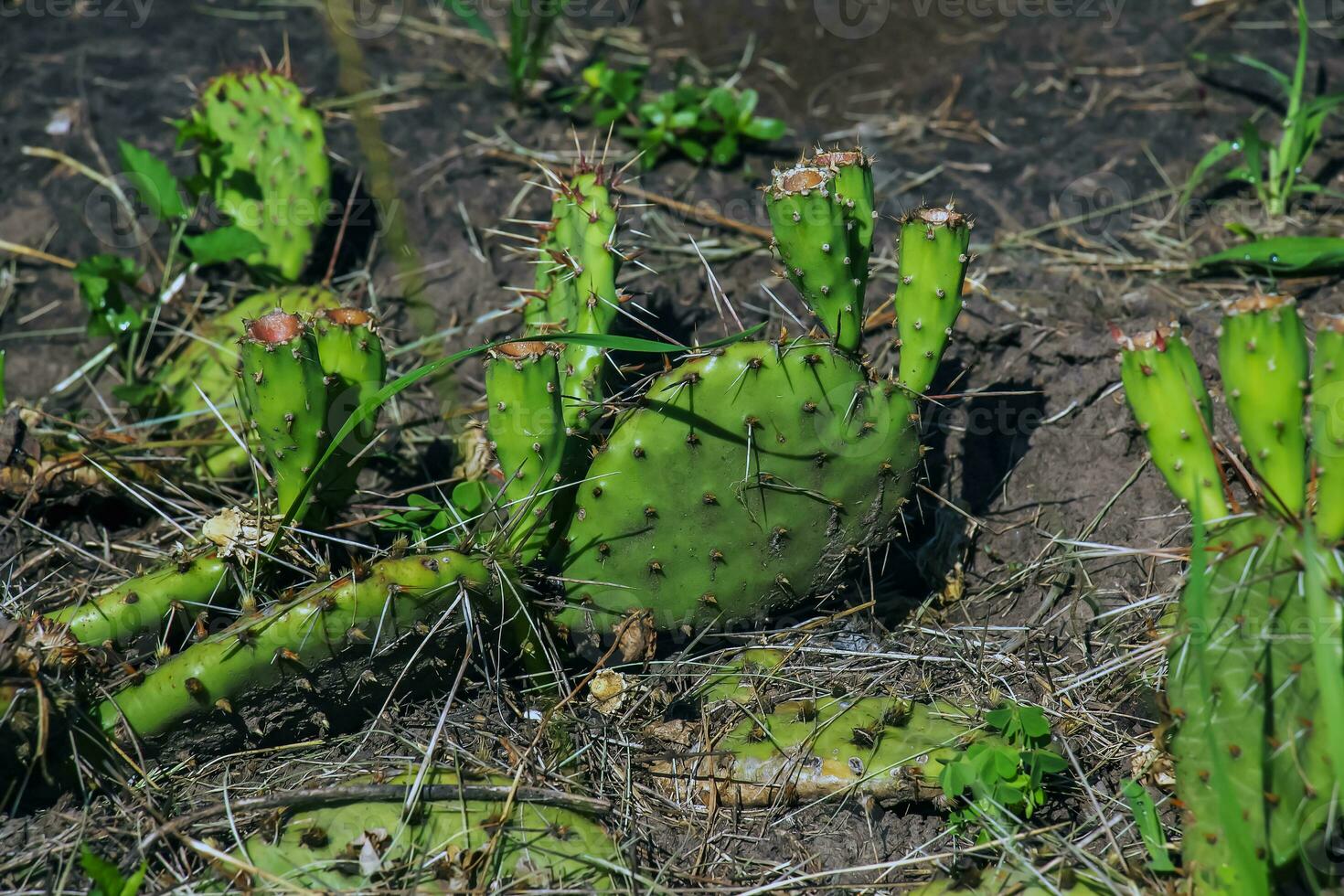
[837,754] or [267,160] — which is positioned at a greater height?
[267,160]

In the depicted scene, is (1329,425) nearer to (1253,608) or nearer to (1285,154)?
(1253,608)

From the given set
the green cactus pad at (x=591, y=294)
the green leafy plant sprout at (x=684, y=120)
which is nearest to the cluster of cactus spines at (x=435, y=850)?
the green cactus pad at (x=591, y=294)

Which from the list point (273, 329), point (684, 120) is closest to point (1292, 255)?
point (684, 120)

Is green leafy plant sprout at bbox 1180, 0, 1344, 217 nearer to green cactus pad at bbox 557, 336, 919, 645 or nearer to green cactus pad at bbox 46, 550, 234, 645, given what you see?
green cactus pad at bbox 557, 336, 919, 645

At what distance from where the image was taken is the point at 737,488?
185cm

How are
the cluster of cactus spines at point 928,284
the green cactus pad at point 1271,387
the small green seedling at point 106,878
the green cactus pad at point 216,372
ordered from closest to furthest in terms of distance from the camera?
the green cactus pad at point 1271,387, the small green seedling at point 106,878, the cluster of cactus spines at point 928,284, the green cactus pad at point 216,372

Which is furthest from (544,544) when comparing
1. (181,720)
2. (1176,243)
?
(1176,243)

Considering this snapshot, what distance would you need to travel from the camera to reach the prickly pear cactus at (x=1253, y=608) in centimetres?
132

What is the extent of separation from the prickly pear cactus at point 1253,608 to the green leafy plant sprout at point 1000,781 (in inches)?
9.2

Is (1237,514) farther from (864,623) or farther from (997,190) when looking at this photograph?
(997,190)

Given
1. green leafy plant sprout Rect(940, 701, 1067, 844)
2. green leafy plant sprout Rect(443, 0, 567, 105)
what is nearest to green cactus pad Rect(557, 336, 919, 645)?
green leafy plant sprout Rect(940, 701, 1067, 844)

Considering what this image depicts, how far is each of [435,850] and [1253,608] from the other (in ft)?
3.86

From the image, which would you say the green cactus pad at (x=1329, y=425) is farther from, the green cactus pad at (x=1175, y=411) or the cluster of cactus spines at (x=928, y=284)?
the cluster of cactus spines at (x=928, y=284)

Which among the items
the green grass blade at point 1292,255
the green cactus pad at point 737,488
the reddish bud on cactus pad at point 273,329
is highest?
the green grass blade at point 1292,255
